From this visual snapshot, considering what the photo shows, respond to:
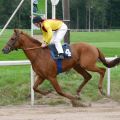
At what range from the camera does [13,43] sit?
38.0 ft

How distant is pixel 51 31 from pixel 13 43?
929mm

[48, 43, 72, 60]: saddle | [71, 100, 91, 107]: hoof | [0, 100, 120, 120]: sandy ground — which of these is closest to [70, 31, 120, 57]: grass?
[48, 43, 72, 60]: saddle

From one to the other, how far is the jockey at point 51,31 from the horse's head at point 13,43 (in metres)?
0.51

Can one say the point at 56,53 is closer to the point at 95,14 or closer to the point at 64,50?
the point at 64,50

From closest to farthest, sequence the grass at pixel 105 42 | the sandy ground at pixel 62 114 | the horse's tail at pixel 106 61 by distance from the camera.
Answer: the sandy ground at pixel 62 114 < the horse's tail at pixel 106 61 < the grass at pixel 105 42

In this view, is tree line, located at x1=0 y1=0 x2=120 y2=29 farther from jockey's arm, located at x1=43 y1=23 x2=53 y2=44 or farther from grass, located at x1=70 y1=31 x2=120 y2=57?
jockey's arm, located at x1=43 y1=23 x2=53 y2=44

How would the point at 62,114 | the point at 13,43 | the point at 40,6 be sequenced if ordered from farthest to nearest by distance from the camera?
the point at 40,6
the point at 13,43
the point at 62,114

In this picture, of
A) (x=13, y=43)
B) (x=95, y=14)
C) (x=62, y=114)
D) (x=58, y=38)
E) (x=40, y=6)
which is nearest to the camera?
(x=62, y=114)

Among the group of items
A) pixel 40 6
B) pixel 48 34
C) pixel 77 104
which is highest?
pixel 40 6

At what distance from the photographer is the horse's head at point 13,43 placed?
1152cm

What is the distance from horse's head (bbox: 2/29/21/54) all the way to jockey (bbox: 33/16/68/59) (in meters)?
0.51

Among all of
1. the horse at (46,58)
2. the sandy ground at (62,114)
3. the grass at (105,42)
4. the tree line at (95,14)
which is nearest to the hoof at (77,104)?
the horse at (46,58)

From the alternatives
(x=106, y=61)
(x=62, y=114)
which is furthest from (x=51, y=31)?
(x=62, y=114)

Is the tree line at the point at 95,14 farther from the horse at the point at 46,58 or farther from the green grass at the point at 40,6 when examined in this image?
the horse at the point at 46,58
